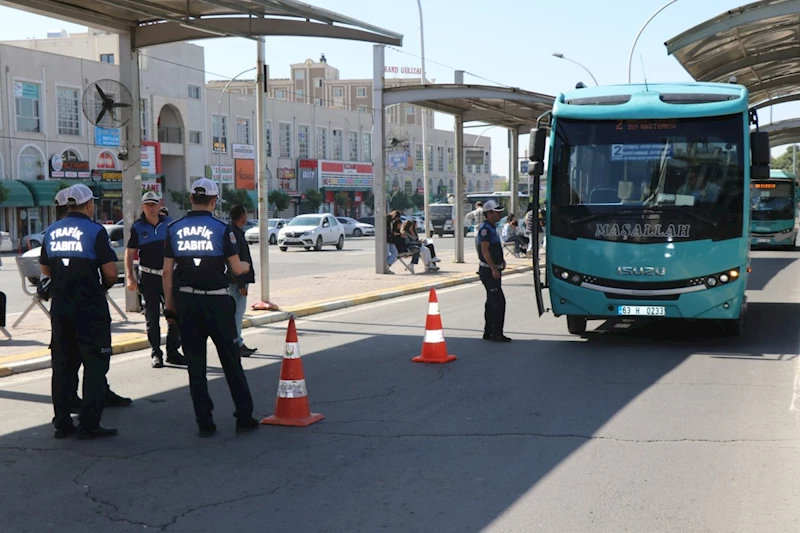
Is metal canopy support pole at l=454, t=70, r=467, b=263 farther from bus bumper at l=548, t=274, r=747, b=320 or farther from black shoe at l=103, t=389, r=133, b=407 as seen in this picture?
black shoe at l=103, t=389, r=133, b=407

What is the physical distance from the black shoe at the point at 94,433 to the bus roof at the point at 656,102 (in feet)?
24.2

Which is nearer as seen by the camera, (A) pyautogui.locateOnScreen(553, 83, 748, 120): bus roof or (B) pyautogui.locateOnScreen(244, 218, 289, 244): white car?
(A) pyautogui.locateOnScreen(553, 83, 748, 120): bus roof

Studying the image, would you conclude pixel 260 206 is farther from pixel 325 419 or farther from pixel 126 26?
pixel 325 419

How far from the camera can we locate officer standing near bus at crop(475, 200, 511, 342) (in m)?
12.0

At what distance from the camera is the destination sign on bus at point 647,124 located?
12211 millimetres

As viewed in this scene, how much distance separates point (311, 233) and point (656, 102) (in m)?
29.6

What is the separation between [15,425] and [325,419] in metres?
2.50

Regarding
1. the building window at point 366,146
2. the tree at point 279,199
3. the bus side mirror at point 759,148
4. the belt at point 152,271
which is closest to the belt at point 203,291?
the belt at point 152,271

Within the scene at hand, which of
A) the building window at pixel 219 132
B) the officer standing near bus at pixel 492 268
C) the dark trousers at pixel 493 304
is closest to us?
the officer standing near bus at pixel 492 268

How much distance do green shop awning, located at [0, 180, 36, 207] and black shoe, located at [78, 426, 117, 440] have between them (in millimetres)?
42222

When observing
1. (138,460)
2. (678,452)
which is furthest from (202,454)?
(678,452)

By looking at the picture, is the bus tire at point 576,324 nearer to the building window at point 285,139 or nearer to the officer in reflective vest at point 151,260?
the officer in reflective vest at point 151,260

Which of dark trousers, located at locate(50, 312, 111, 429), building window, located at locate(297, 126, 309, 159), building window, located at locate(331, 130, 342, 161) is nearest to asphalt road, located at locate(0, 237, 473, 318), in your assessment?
dark trousers, located at locate(50, 312, 111, 429)

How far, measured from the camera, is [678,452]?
6809 millimetres
